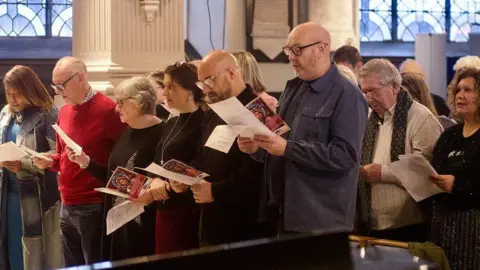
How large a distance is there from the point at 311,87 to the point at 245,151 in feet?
1.26

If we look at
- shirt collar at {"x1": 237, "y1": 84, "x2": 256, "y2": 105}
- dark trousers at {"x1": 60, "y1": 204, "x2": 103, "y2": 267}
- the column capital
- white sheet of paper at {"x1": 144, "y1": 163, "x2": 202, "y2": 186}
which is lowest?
dark trousers at {"x1": 60, "y1": 204, "x2": 103, "y2": 267}

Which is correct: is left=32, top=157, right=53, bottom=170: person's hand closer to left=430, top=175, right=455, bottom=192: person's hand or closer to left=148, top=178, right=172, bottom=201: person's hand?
left=148, top=178, right=172, bottom=201: person's hand

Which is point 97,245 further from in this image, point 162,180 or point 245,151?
point 245,151

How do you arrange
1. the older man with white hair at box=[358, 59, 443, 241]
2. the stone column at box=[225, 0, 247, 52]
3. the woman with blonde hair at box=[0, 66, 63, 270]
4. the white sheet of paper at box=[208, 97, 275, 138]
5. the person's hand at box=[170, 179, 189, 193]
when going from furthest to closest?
the stone column at box=[225, 0, 247, 52]
the woman with blonde hair at box=[0, 66, 63, 270]
the older man with white hair at box=[358, 59, 443, 241]
the person's hand at box=[170, 179, 189, 193]
the white sheet of paper at box=[208, 97, 275, 138]

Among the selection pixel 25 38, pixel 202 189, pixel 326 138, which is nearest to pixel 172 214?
pixel 202 189

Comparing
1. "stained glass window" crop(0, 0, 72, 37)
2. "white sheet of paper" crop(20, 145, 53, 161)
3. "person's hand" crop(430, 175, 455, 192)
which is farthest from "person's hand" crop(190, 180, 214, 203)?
"stained glass window" crop(0, 0, 72, 37)

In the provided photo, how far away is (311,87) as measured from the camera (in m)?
3.75

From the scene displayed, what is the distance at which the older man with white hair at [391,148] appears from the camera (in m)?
4.39

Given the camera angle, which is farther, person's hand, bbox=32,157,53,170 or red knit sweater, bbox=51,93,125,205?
person's hand, bbox=32,157,53,170

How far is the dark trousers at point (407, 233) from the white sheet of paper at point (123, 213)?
1.17 metres

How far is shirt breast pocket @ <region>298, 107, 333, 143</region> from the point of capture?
3.67 m

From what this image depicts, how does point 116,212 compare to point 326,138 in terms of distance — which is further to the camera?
point 116,212

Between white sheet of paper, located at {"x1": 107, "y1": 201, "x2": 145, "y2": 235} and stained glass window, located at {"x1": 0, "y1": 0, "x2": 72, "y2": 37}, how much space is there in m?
6.74

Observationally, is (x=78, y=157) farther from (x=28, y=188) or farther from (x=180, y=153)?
(x=28, y=188)
